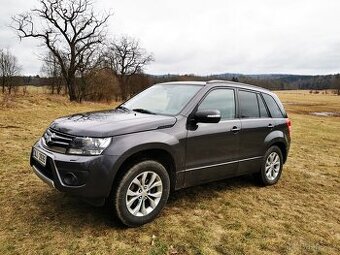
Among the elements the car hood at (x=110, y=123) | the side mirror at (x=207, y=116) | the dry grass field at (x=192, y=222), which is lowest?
the dry grass field at (x=192, y=222)

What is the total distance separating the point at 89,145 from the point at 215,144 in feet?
6.21

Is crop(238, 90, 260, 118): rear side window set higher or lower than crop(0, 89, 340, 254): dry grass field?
higher

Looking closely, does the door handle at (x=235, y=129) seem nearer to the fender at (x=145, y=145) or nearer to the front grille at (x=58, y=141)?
the fender at (x=145, y=145)

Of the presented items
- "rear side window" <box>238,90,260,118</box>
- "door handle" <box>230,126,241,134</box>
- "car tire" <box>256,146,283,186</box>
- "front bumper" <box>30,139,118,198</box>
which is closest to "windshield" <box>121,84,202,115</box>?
"door handle" <box>230,126,241,134</box>

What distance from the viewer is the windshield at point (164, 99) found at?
15.9ft

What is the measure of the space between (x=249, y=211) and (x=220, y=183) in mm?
1288

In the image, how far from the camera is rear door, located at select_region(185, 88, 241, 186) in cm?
465

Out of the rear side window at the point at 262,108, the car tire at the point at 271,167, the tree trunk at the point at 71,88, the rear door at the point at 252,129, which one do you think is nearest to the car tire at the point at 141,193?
the rear door at the point at 252,129

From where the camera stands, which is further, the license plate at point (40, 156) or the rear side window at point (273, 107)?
the rear side window at point (273, 107)

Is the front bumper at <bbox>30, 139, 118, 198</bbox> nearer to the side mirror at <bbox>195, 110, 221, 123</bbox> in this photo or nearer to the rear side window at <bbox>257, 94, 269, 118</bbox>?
the side mirror at <bbox>195, 110, 221, 123</bbox>

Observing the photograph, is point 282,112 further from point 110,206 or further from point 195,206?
point 110,206

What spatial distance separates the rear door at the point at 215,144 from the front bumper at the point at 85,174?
1216 mm

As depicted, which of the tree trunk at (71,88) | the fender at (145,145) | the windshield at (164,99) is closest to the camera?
the fender at (145,145)

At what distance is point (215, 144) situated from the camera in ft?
16.1
